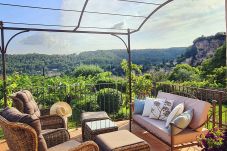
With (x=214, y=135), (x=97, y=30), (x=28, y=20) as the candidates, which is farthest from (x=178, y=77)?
(x=214, y=135)

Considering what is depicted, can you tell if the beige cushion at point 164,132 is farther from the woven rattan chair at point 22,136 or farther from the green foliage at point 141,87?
→ the green foliage at point 141,87

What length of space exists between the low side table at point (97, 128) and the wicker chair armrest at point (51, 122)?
0.43 metres

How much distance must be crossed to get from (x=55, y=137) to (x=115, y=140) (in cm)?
82

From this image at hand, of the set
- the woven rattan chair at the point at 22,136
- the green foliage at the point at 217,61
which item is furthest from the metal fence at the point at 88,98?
the green foliage at the point at 217,61

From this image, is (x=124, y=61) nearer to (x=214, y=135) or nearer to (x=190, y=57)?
(x=214, y=135)

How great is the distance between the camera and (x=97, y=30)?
210 inches

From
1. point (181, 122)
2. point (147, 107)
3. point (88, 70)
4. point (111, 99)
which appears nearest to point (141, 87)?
point (111, 99)

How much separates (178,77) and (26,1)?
15.4m

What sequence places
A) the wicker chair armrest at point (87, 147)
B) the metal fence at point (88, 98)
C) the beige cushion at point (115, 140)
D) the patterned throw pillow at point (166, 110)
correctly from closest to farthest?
the wicker chair armrest at point (87, 147), the beige cushion at point (115, 140), the patterned throw pillow at point (166, 110), the metal fence at point (88, 98)

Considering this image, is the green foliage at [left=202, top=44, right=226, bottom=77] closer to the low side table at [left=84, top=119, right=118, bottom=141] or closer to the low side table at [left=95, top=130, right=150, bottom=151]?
the low side table at [left=84, top=119, right=118, bottom=141]

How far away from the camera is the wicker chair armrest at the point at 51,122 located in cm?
384

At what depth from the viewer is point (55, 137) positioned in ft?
10.3

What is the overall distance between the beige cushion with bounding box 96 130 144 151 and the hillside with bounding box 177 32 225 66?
23781 mm

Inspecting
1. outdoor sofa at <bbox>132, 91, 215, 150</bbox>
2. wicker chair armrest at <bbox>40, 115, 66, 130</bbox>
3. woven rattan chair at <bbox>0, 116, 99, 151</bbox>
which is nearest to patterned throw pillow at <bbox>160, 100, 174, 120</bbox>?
outdoor sofa at <bbox>132, 91, 215, 150</bbox>
